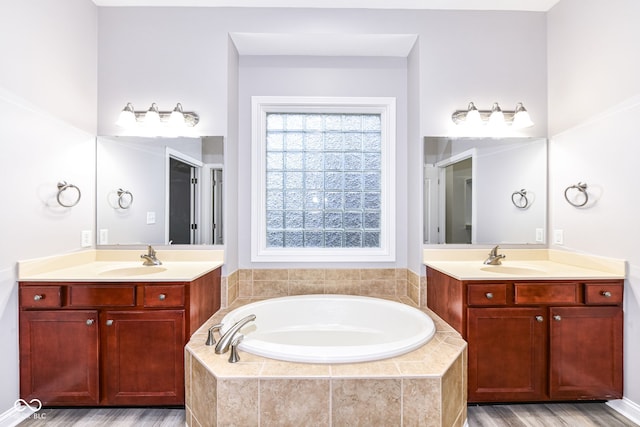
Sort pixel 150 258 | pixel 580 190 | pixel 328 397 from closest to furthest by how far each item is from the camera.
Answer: pixel 328 397
pixel 580 190
pixel 150 258

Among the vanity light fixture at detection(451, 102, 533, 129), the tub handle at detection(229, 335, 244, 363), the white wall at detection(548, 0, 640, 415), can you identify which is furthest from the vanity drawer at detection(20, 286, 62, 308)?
the white wall at detection(548, 0, 640, 415)

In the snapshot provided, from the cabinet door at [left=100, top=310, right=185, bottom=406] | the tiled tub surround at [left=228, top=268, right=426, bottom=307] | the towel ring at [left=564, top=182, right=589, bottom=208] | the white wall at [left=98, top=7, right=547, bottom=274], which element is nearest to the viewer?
the cabinet door at [left=100, top=310, right=185, bottom=406]

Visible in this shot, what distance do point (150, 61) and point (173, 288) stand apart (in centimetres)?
176

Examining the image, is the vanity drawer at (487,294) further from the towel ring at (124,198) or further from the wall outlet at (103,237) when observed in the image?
the wall outlet at (103,237)

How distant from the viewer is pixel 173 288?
189cm

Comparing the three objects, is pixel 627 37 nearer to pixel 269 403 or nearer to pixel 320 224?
pixel 320 224

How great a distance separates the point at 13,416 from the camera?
5.91 feet

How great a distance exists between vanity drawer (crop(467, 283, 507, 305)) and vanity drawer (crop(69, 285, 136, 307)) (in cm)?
202

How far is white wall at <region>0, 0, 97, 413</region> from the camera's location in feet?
5.83

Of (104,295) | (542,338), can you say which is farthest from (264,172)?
(542,338)

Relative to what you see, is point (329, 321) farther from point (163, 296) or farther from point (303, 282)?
point (163, 296)

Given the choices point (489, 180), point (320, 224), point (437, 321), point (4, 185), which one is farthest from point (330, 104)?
point (4, 185)

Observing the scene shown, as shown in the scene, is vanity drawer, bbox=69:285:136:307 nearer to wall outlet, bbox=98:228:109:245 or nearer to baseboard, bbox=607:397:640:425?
wall outlet, bbox=98:228:109:245

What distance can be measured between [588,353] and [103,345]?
2907 mm
